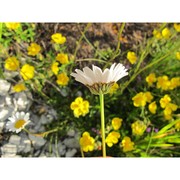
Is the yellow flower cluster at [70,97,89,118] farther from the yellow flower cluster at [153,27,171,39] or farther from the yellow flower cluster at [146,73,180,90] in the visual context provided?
the yellow flower cluster at [153,27,171,39]

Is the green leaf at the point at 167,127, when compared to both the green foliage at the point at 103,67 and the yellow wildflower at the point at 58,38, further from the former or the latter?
the yellow wildflower at the point at 58,38

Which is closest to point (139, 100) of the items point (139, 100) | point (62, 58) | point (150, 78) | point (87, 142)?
point (139, 100)

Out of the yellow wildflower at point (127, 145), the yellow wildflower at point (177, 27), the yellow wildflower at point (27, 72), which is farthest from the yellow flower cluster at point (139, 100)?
the yellow wildflower at point (27, 72)

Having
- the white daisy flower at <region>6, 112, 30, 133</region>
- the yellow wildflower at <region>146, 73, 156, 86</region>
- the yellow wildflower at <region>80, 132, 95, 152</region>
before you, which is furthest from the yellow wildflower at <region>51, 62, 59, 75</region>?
the yellow wildflower at <region>146, 73, 156, 86</region>

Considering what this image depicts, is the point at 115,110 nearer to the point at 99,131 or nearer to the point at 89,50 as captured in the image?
the point at 99,131
